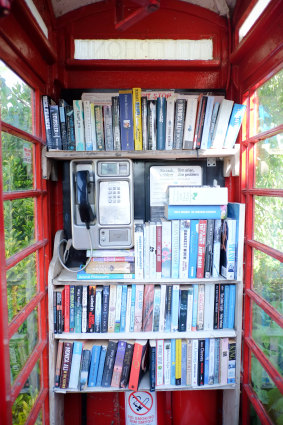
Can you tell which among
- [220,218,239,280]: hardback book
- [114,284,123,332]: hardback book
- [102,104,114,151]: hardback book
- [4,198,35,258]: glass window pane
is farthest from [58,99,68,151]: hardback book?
[220,218,239,280]: hardback book

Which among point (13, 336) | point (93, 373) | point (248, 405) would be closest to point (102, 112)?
point (13, 336)

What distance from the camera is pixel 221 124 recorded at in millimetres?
1587

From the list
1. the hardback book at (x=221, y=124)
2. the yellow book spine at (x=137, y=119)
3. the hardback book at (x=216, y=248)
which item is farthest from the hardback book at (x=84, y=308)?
the hardback book at (x=221, y=124)

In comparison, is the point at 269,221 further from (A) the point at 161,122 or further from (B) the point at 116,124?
(B) the point at 116,124

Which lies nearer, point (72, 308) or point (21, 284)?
point (21, 284)

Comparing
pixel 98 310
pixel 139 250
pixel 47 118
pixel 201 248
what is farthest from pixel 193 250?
pixel 47 118

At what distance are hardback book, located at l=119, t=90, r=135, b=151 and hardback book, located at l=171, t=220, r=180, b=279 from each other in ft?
1.55

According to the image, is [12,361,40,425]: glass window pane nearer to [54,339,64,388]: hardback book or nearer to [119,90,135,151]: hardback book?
[54,339,64,388]: hardback book

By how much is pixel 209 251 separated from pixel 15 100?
1193mm

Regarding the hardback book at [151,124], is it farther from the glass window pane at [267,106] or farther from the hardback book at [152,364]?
the hardback book at [152,364]

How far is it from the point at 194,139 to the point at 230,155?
0.23 m

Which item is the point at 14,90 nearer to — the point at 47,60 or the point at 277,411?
the point at 47,60

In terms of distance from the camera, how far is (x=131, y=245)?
1637 millimetres

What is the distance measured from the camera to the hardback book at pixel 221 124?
1.57m
